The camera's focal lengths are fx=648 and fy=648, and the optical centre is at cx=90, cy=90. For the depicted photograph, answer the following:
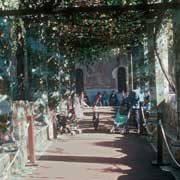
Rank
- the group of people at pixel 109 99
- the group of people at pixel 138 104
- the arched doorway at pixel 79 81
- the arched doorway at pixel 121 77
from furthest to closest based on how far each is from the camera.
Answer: the arched doorway at pixel 121 77, the arched doorway at pixel 79 81, the group of people at pixel 109 99, the group of people at pixel 138 104

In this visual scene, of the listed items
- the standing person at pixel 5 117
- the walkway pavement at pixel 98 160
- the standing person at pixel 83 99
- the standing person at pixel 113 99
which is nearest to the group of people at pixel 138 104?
the walkway pavement at pixel 98 160

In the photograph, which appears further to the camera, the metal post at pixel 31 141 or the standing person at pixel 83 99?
the standing person at pixel 83 99

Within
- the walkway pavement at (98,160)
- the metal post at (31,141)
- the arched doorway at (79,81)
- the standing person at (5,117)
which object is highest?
the arched doorway at (79,81)

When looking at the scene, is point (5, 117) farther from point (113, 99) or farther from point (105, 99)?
point (105, 99)

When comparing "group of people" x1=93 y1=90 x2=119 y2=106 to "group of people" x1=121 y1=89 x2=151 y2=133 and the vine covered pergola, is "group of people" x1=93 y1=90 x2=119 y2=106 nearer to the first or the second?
the vine covered pergola

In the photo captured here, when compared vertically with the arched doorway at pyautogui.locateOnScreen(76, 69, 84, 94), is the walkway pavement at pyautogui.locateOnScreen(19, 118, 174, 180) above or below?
below

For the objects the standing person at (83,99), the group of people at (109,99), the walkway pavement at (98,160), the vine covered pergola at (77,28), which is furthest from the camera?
the group of people at (109,99)

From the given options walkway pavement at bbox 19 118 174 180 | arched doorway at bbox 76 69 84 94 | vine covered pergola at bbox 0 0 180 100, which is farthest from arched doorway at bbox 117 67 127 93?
walkway pavement at bbox 19 118 174 180

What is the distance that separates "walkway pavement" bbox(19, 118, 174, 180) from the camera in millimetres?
12086

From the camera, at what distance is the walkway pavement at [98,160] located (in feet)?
39.7

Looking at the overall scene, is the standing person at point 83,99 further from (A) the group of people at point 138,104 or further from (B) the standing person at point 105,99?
(A) the group of people at point 138,104

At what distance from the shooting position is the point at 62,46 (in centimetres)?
2344

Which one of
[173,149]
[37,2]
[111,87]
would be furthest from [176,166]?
[111,87]

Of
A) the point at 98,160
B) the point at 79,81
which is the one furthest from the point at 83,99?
the point at 98,160
